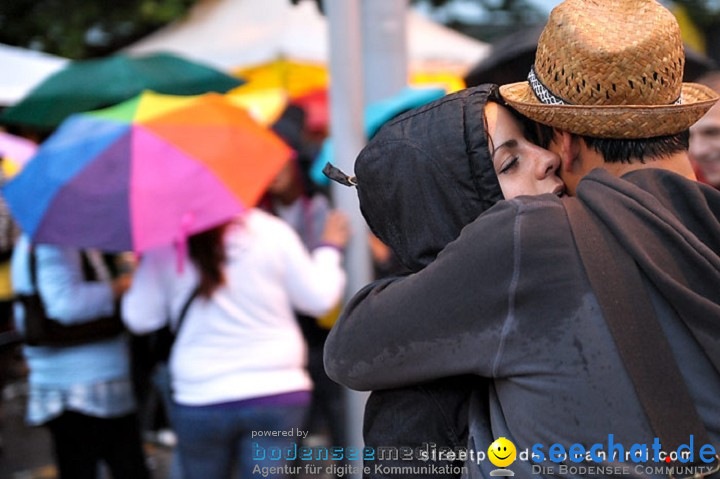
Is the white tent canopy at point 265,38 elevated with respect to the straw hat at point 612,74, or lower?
lower

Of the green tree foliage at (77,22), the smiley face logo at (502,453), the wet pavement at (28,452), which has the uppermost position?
the smiley face logo at (502,453)

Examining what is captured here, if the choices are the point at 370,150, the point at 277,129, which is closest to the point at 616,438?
the point at 370,150

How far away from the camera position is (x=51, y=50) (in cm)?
1209

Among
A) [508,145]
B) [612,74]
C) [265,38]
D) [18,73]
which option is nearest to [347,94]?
[508,145]

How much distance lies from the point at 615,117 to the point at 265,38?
790 cm

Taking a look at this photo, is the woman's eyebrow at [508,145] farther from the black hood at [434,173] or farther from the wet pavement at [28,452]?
the wet pavement at [28,452]

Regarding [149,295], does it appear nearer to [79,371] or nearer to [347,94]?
Result: [79,371]

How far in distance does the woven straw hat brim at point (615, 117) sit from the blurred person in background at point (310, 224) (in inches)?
107

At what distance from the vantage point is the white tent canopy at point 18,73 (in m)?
7.40

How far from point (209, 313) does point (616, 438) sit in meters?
2.23

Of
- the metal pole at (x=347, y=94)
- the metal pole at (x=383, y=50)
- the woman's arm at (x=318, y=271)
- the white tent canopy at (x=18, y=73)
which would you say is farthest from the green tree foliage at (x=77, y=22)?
the woman's arm at (x=318, y=271)

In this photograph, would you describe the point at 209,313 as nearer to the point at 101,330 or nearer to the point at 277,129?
the point at 101,330

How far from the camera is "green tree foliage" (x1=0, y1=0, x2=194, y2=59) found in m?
11.5

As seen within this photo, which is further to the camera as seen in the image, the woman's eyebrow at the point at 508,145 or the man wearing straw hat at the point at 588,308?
the woman's eyebrow at the point at 508,145
